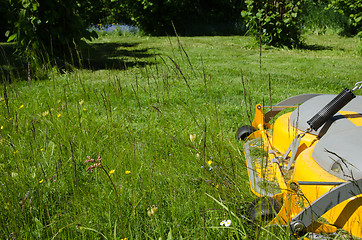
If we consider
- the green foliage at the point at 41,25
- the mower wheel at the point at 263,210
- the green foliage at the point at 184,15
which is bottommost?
the mower wheel at the point at 263,210

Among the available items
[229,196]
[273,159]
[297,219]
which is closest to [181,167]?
[229,196]

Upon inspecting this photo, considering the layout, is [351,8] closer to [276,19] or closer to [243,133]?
[276,19]

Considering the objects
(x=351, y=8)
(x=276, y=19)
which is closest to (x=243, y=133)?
(x=276, y=19)

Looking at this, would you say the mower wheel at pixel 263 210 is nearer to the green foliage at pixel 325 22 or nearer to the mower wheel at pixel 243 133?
the mower wheel at pixel 243 133

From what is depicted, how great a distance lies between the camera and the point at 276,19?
865cm

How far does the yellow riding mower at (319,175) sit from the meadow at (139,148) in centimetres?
12

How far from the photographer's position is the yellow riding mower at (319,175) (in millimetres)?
1339

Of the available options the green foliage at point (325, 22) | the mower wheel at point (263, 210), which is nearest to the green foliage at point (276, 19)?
the green foliage at point (325, 22)

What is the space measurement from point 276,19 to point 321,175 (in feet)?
25.9

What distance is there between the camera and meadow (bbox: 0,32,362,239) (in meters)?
1.47

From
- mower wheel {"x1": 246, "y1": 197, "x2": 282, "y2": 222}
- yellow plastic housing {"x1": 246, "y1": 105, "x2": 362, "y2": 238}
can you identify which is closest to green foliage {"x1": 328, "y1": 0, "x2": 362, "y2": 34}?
yellow plastic housing {"x1": 246, "y1": 105, "x2": 362, "y2": 238}

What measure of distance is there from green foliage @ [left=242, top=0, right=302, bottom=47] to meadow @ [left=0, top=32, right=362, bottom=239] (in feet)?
4.24

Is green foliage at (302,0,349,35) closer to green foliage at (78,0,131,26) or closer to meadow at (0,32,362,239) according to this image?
meadow at (0,32,362,239)

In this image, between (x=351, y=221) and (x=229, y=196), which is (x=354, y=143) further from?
(x=229, y=196)
